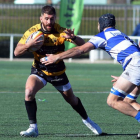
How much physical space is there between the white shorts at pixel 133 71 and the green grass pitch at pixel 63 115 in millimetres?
901

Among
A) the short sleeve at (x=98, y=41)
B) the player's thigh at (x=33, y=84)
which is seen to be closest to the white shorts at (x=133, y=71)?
the short sleeve at (x=98, y=41)

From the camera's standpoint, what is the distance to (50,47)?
7.01 m

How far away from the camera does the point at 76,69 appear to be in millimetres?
17828

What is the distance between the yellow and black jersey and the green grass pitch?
94cm

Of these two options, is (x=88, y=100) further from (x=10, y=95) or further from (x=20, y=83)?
(x=20, y=83)

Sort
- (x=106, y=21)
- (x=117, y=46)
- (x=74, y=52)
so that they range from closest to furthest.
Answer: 1. (x=74, y=52)
2. (x=117, y=46)
3. (x=106, y=21)

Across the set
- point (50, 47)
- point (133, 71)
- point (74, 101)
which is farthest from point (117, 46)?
point (74, 101)

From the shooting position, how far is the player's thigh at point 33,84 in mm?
6797

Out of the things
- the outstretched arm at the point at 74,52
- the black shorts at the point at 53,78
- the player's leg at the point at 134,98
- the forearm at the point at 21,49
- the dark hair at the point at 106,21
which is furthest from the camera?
the player's leg at the point at 134,98

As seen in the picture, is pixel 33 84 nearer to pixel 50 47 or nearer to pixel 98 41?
pixel 50 47

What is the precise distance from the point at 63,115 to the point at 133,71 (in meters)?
2.53

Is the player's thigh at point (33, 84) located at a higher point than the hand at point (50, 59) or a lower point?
lower

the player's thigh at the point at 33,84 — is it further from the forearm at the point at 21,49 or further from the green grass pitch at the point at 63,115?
the green grass pitch at the point at 63,115

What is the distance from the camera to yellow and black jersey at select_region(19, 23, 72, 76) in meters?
6.99
